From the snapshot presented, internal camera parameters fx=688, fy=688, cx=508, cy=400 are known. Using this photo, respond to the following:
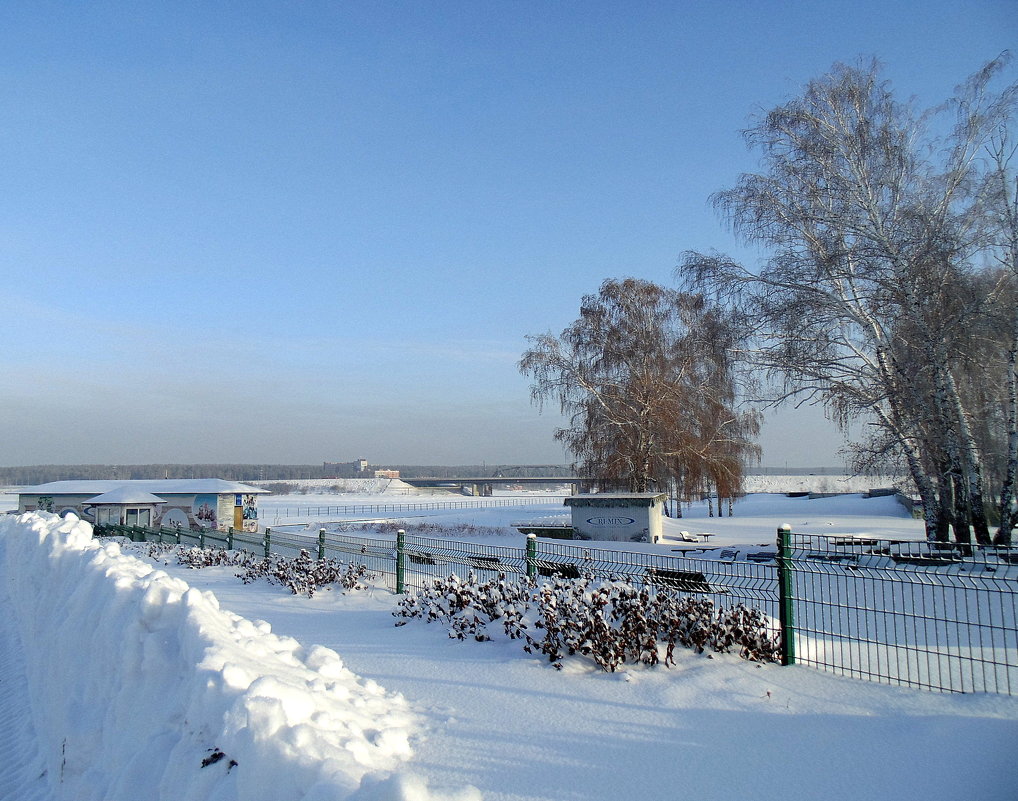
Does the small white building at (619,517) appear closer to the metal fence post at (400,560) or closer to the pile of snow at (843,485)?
the pile of snow at (843,485)

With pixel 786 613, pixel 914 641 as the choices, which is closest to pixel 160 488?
pixel 786 613

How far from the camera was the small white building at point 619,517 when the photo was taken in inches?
846

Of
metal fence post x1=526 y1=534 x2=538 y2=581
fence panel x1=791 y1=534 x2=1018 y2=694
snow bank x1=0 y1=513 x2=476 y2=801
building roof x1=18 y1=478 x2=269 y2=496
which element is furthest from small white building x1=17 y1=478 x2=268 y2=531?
fence panel x1=791 y1=534 x2=1018 y2=694

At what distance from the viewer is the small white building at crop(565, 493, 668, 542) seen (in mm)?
21500

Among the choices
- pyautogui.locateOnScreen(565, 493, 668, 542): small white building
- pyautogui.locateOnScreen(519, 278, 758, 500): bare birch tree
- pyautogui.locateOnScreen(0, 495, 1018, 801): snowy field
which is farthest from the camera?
pyautogui.locateOnScreen(519, 278, 758, 500): bare birch tree

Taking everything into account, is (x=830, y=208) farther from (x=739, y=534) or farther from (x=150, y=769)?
(x=150, y=769)

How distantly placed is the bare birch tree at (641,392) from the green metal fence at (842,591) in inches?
485

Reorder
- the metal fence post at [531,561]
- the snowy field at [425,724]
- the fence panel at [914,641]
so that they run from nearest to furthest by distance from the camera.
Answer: the snowy field at [425,724]
the fence panel at [914,641]
the metal fence post at [531,561]

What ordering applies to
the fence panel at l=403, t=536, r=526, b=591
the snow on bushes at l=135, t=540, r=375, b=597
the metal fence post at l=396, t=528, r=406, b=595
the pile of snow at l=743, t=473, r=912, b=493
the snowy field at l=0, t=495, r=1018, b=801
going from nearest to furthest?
1. the snowy field at l=0, t=495, r=1018, b=801
2. the fence panel at l=403, t=536, r=526, b=591
3. the metal fence post at l=396, t=528, r=406, b=595
4. the snow on bushes at l=135, t=540, r=375, b=597
5. the pile of snow at l=743, t=473, r=912, b=493

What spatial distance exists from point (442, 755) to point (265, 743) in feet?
6.35

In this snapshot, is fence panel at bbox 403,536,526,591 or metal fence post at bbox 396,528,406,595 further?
metal fence post at bbox 396,528,406,595

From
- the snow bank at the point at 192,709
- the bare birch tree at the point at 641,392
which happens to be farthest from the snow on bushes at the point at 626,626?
the bare birch tree at the point at 641,392

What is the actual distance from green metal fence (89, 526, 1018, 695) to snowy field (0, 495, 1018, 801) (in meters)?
0.56

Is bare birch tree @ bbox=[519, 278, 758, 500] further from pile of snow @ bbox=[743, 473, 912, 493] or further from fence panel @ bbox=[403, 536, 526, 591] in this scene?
fence panel @ bbox=[403, 536, 526, 591]
